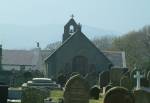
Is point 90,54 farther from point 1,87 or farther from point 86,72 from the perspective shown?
point 1,87

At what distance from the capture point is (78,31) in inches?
2694

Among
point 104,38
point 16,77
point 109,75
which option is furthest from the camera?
point 104,38

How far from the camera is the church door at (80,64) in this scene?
68.6 meters

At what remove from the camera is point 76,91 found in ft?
80.7

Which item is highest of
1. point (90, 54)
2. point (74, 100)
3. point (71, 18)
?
point (71, 18)

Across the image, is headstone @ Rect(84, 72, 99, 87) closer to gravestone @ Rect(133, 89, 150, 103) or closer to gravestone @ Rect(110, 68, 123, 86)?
gravestone @ Rect(110, 68, 123, 86)

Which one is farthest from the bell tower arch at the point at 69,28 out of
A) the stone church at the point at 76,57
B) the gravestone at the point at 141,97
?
the gravestone at the point at 141,97

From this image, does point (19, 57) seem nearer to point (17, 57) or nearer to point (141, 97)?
point (17, 57)

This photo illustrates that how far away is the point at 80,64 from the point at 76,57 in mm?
1147

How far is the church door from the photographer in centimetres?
6857

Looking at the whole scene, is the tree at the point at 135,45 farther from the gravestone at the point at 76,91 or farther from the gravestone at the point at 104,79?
the gravestone at the point at 76,91

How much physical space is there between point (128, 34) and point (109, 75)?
52781 millimetres

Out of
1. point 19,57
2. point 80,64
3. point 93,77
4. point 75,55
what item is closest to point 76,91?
point 93,77

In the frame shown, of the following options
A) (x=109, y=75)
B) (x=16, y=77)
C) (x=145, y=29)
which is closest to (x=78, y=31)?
(x=16, y=77)
